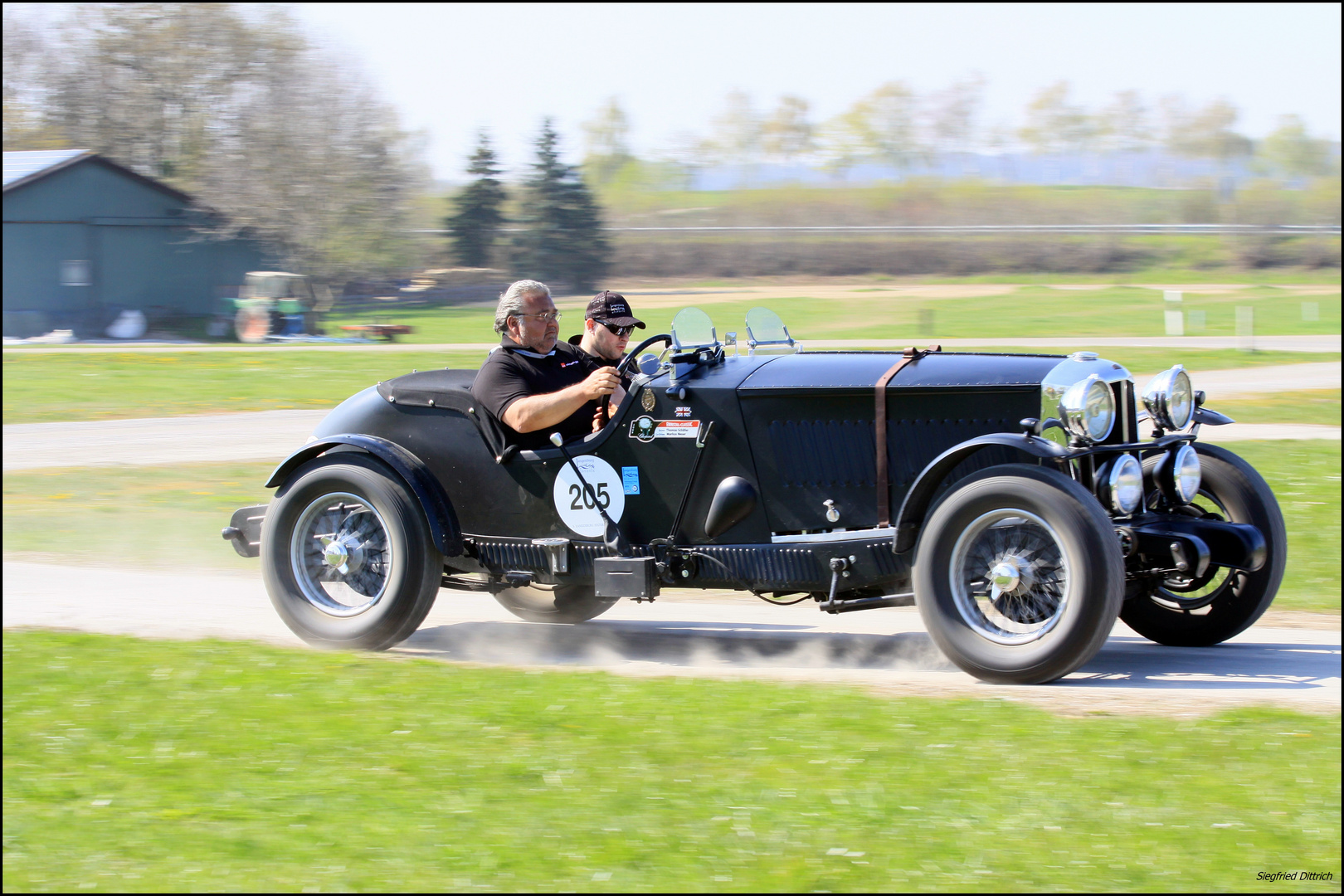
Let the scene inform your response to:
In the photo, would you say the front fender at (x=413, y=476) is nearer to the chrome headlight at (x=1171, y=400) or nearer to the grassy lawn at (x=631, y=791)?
the grassy lawn at (x=631, y=791)

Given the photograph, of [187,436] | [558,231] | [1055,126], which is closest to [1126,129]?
[1055,126]

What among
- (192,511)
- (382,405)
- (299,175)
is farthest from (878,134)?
(382,405)

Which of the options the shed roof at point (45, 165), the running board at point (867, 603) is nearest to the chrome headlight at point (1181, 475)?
the running board at point (867, 603)

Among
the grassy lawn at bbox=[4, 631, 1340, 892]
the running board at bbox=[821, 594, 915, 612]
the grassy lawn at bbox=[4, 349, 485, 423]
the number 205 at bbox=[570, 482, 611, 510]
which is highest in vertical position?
the grassy lawn at bbox=[4, 349, 485, 423]

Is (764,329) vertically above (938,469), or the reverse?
(764,329)

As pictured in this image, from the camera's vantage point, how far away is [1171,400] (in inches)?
232

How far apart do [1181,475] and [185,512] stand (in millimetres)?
7874

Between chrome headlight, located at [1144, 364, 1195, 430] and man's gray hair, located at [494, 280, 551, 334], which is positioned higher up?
man's gray hair, located at [494, 280, 551, 334]

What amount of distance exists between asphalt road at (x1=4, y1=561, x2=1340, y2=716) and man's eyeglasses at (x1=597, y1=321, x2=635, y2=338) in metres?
1.44

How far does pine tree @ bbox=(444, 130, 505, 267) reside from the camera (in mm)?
44344

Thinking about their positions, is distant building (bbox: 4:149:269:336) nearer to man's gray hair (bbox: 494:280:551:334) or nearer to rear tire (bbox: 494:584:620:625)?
rear tire (bbox: 494:584:620:625)

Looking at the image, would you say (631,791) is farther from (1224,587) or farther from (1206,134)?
(1206,134)

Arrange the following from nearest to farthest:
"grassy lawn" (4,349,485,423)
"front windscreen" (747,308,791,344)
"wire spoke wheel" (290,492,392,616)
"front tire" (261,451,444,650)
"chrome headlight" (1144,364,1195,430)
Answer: "chrome headlight" (1144,364,1195,430) < "front tire" (261,451,444,650) < "wire spoke wheel" (290,492,392,616) < "front windscreen" (747,308,791,344) < "grassy lawn" (4,349,485,423)

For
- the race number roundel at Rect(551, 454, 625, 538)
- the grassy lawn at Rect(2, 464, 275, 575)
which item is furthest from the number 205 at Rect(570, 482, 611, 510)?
the grassy lawn at Rect(2, 464, 275, 575)
